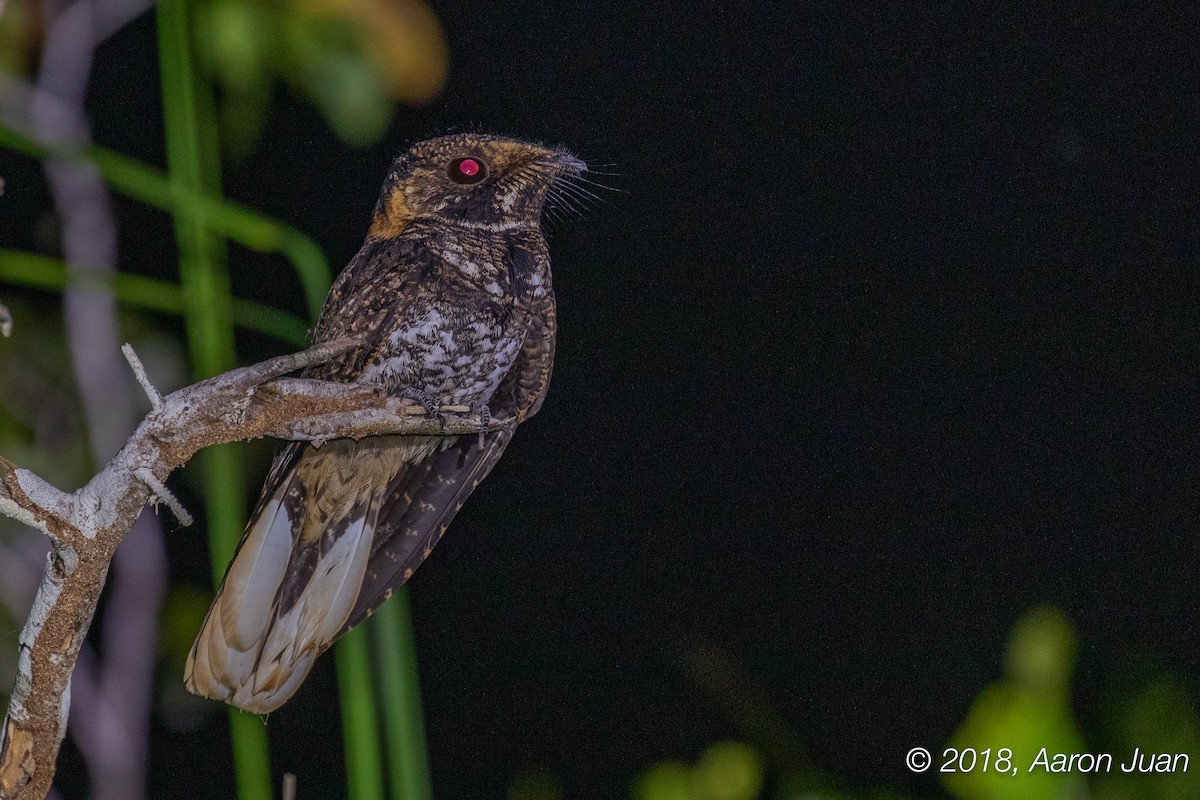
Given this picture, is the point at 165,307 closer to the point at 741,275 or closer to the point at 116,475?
the point at 116,475

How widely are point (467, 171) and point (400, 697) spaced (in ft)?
2.30

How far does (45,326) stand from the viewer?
1438mm

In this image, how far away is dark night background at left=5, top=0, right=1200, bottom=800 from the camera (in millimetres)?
1414

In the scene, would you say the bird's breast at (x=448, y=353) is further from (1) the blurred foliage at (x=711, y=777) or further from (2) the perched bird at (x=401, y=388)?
(1) the blurred foliage at (x=711, y=777)

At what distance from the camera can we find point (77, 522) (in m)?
0.86

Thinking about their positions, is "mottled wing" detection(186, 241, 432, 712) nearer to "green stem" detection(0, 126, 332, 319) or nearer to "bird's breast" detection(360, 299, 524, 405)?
"bird's breast" detection(360, 299, 524, 405)

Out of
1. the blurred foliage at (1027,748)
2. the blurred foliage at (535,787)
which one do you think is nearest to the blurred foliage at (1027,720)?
the blurred foliage at (1027,748)

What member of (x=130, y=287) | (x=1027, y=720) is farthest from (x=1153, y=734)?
(x=130, y=287)

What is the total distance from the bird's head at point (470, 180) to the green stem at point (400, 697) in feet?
1.72

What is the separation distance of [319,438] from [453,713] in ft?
2.11

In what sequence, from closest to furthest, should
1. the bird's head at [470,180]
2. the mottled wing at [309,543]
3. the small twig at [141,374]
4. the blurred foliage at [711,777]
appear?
the small twig at [141,374] → the mottled wing at [309,543] → the bird's head at [470,180] → the blurred foliage at [711,777]

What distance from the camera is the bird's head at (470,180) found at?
1.20 meters

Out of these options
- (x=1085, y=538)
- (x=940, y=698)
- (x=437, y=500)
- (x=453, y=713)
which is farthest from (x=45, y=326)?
(x=1085, y=538)

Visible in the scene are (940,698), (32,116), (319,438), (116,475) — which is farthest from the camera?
(940,698)
